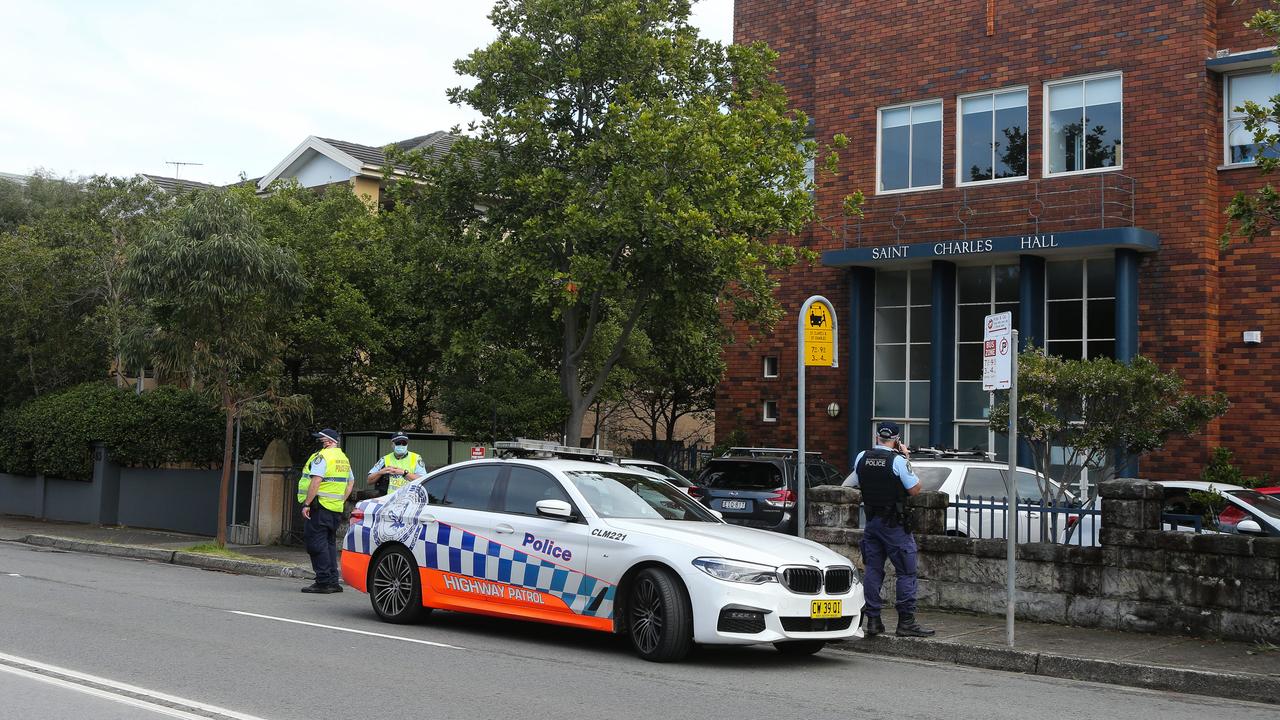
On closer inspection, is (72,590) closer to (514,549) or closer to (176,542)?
(514,549)

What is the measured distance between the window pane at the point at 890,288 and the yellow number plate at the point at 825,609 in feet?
46.9

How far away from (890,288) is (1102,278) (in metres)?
3.91

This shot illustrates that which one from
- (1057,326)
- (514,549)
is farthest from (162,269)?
(1057,326)

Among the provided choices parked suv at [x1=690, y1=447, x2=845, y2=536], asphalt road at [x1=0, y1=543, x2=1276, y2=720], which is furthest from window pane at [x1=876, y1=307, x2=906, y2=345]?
asphalt road at [x1=0, y1=543, x2=1276, y2=720]

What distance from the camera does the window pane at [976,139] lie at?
21.8m

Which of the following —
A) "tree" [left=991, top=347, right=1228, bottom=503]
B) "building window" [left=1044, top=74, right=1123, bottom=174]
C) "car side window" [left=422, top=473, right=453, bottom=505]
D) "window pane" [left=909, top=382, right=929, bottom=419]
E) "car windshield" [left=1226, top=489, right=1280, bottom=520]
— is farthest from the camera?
"window pane" [left=909, top=382, right=929, bottom=419]

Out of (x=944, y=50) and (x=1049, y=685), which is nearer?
(x=1049, y=685)

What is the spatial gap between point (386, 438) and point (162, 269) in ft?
17.0

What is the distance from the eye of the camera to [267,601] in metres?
13.0

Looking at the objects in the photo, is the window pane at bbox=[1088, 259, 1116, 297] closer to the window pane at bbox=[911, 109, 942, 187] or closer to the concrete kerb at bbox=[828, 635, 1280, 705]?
the window pane at bbox=[911, 109, 942, 187]

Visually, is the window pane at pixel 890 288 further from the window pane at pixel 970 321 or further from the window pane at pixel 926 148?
the window pane at pixel 926 148

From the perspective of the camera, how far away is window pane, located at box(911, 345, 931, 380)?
2277cm

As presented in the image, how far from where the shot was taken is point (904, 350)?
23031mm

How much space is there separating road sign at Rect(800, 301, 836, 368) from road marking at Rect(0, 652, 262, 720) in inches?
306
